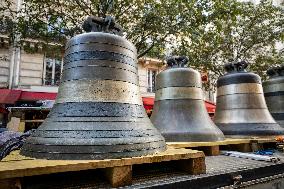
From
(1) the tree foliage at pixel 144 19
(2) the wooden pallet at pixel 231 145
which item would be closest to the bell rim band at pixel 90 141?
(2) the wooden pallet at pixel 231 145

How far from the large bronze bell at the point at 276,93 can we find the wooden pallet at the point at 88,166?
15.6ft

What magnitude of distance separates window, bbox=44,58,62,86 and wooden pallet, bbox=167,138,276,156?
12.7 m

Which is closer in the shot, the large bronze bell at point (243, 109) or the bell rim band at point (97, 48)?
the bell rim band at point (97, 48)

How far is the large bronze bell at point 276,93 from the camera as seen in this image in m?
6.74

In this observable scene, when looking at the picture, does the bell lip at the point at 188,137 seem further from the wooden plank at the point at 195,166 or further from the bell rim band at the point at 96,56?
the bell rim band at the point at 96,56

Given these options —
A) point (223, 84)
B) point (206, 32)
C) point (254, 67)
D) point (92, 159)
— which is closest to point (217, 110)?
point (223, 84)

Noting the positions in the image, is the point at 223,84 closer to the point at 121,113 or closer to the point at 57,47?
the point at 121,113

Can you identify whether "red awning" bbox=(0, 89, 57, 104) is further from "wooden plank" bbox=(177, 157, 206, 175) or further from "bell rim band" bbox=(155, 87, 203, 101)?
"wooden plank" bbox=(177, 157, 206, 175)

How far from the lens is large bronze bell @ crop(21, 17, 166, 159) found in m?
2.42

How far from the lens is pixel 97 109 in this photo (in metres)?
2.67

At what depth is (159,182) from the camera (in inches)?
95.0

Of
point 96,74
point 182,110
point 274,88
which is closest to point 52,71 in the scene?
point 274,88

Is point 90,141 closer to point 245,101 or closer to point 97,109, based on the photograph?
point 97,109

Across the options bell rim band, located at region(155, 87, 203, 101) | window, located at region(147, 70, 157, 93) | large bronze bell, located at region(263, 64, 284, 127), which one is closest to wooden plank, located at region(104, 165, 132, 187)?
bell rim band, located at region(155, 87, 203, 101)
